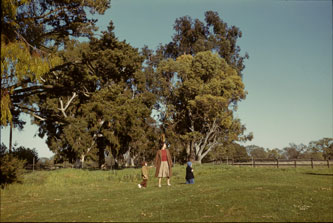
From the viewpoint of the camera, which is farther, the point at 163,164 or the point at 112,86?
the point at 112,86

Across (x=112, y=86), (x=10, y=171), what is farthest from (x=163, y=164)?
(x=112, y=86)

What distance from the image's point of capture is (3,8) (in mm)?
12195

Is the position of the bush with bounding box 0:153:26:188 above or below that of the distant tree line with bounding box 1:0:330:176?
below

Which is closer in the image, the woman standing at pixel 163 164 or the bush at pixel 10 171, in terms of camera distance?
the bush at pixel 10 171

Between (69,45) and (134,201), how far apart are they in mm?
17782

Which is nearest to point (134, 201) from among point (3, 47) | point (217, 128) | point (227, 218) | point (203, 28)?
point (227, 218)

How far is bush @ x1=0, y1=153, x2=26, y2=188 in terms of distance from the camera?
48.0 feet

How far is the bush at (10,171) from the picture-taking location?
14617 millimetres

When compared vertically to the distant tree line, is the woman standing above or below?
below

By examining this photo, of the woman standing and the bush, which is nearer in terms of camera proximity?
the bush

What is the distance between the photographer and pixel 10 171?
15.0 metres

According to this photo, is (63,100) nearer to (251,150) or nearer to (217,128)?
(217,128)

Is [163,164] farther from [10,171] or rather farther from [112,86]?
[112,86]

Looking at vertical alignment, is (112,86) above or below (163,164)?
above
